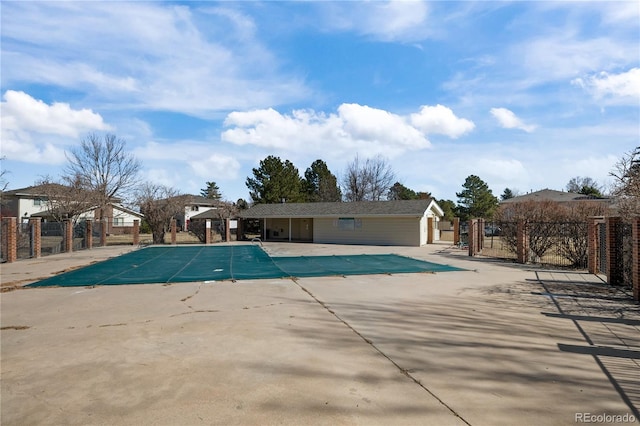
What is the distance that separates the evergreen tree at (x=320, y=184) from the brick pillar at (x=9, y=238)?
37.4 metres

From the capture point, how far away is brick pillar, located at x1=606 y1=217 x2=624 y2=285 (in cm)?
1052

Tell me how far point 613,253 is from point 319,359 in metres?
10.1

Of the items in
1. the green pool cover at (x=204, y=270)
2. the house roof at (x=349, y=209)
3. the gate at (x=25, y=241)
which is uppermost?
the house roof at (x=349, y=209)

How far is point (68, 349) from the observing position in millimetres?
5242

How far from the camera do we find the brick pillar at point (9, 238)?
54.2 feet

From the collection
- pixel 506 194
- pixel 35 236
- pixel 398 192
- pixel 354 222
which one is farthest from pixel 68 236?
pixel 506 194

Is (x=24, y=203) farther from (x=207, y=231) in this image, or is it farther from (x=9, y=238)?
(x=9, y=238)

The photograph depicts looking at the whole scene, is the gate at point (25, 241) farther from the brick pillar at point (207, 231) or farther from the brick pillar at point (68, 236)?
the brick pillar at point (207, 231)

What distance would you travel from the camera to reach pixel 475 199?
180ft

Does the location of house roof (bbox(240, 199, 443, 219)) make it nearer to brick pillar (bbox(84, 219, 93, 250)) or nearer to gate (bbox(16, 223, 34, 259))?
brick pillar (bbox(84, 219, 93, 250))

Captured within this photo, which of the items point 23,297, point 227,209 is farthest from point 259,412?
point 227,209

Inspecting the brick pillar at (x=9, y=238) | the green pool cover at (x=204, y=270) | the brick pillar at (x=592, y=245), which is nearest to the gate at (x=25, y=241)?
the brick pillar at (x=9, y=238)

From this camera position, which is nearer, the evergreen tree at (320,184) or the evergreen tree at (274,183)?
the evergreen tree at (274,183)

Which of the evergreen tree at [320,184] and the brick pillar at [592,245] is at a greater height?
the evergreen tree at [320,184]
